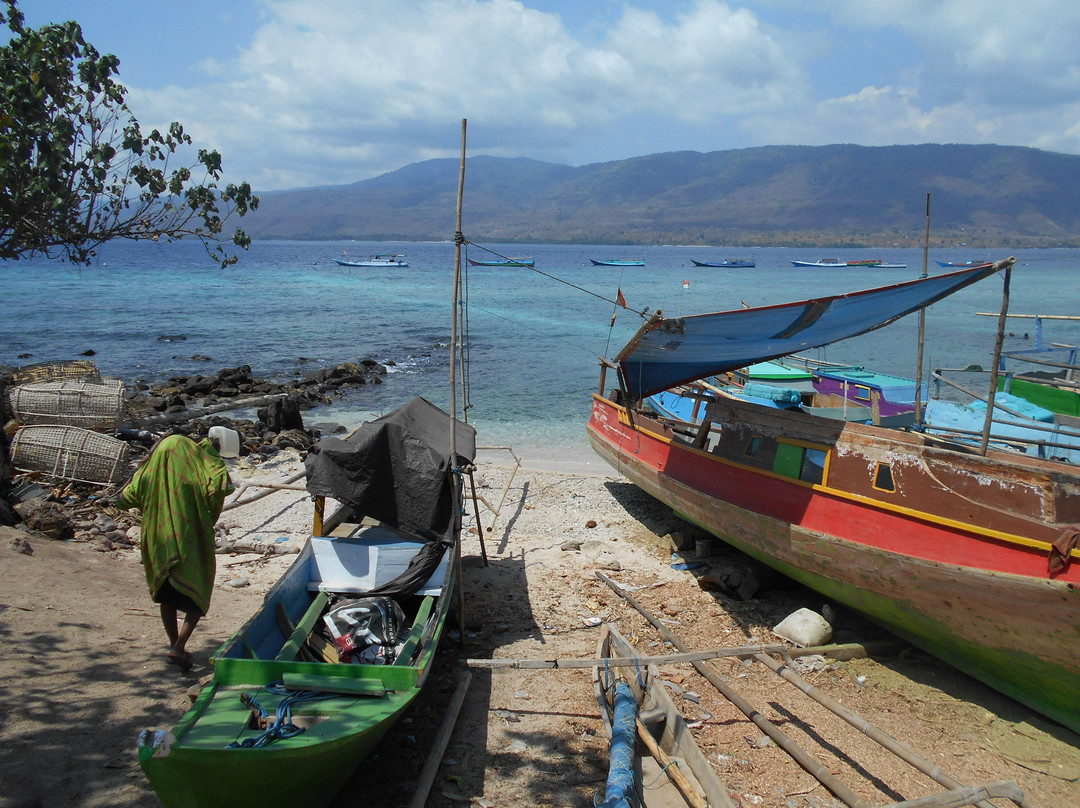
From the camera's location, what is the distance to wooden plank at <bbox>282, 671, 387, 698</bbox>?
182 inches

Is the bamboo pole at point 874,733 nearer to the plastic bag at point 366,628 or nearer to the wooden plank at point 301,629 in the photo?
the plastic bag at point 366,628

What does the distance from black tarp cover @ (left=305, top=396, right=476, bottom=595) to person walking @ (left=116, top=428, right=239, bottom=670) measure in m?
1.11

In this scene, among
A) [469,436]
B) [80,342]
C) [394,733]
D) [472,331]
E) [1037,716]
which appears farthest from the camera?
[472,331]

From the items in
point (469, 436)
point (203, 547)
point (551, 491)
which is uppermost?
point (469, 436)

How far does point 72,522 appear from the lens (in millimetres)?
8773

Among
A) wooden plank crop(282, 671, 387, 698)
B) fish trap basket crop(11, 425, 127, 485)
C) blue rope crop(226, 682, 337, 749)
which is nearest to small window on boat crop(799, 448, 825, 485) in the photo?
wooden plank crop(282, 671, 387, 698)

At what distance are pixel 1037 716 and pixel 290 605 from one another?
6.42 m

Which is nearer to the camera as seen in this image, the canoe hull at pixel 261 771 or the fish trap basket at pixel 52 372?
the canoe hull at pixel 261 771

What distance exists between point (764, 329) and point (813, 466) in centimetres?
153

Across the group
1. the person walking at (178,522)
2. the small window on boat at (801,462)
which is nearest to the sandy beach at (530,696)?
the person walking at (178,522)

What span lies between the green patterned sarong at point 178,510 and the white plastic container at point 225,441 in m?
7.14

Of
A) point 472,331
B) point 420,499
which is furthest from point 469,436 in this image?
point 472,331

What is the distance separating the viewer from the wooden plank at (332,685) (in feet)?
15.2

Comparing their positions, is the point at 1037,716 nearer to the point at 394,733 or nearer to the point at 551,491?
the point at 394,733
